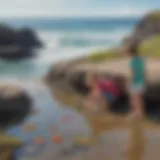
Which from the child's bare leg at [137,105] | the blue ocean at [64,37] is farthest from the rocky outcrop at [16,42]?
the child's bare leg at [137,105]

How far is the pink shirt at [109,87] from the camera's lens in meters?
1.17

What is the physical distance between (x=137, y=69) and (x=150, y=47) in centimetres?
8

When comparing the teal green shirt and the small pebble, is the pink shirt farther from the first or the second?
the small pebble

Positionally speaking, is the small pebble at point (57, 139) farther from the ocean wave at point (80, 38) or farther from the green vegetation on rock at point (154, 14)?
the green vegetation on rock at point (154, 14)

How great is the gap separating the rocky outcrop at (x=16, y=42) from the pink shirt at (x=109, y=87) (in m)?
0.26

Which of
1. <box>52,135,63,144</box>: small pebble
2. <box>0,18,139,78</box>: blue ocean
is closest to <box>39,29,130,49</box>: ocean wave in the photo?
<box>0,18,139,78</box>: blue ocean

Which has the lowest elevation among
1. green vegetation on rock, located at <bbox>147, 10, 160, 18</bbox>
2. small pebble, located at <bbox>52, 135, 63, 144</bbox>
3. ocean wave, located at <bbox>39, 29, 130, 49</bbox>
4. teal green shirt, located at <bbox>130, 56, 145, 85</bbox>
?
small pebble, located at <bbox>52, 135, 63, 144</bbox>

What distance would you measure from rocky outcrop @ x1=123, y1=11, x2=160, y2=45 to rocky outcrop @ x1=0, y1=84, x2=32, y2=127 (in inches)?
15.4

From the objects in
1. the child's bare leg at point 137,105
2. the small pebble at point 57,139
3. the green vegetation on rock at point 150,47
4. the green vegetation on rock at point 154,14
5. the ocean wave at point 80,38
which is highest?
the green vegetation on rock at point 154,14

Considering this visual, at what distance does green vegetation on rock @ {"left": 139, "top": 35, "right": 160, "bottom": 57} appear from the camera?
45.9 inches

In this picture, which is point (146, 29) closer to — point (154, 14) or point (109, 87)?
point (154, 14)

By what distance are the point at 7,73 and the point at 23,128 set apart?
197mm

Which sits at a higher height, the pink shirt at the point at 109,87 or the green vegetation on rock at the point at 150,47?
the green vegetation on rock at the point at 150,47

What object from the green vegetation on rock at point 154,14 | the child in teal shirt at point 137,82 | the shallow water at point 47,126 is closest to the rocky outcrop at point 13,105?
the shallow water at point 47,126
